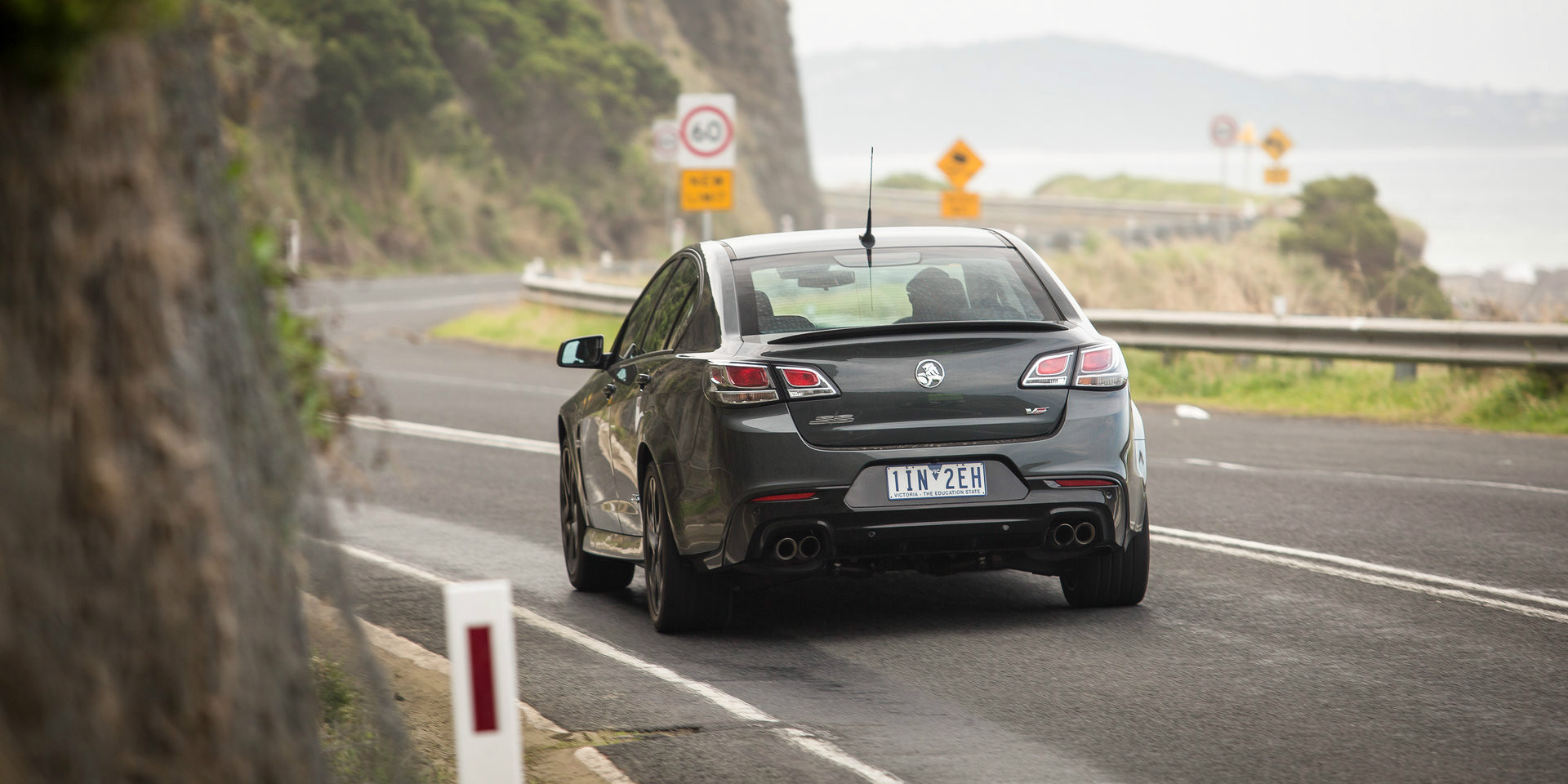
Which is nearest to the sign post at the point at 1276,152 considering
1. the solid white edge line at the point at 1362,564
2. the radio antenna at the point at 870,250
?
the solid white edge line at the point at 1362,564

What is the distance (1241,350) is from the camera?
59.7ft

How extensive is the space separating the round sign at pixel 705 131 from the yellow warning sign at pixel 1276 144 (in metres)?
22.1

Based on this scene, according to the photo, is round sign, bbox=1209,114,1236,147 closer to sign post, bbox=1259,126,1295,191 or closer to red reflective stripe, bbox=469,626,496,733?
sign post, bbox=1259,126,1295,191

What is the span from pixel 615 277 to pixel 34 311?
32199 mm

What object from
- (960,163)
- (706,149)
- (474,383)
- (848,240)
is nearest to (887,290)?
(848,240)

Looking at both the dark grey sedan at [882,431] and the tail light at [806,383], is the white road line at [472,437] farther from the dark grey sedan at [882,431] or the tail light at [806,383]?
the tail light at [806,383]

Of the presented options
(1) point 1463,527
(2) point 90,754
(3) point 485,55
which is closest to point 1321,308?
(1) point 1463,527

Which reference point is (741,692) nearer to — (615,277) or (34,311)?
(34,311)

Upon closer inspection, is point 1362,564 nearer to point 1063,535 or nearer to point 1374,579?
point 1374,579

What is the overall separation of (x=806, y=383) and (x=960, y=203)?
56.9ft

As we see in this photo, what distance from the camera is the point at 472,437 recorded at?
1530 centimetres

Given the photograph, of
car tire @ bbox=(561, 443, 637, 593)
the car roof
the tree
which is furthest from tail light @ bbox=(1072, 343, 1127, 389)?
the tree

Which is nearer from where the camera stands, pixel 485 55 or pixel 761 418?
pixel 761 418

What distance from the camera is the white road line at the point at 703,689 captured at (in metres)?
5.33
